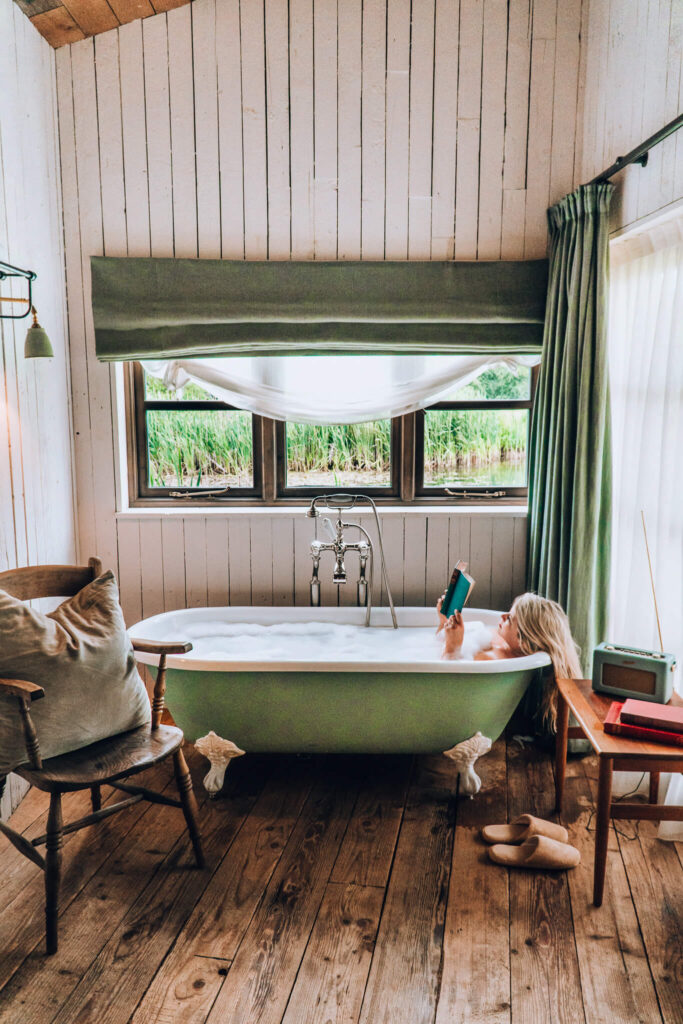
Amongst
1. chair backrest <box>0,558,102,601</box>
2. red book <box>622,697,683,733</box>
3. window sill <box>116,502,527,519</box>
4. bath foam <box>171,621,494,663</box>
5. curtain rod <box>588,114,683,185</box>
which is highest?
curtain rod <box>588,114,683,185</box>

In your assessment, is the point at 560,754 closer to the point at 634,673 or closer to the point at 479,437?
the point at 634,673

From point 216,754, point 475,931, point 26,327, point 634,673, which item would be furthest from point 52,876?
point 26,327

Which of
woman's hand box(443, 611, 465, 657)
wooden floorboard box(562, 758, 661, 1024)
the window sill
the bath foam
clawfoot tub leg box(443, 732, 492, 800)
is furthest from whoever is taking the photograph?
the window sill

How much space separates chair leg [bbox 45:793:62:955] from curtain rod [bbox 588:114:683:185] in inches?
105

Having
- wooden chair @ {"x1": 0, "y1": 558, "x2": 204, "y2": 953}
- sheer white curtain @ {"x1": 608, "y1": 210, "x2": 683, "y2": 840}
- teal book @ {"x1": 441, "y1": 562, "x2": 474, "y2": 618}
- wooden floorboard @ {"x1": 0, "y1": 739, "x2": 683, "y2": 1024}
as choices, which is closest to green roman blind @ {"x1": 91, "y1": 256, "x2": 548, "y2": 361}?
sheer white curtain @ {"x1": 608, "y1": 210, "x2": 683, "y2": 840}

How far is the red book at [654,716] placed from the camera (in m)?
2.07

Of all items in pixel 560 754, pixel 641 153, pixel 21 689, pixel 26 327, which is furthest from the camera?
pixel 26 327

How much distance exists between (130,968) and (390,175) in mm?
3078

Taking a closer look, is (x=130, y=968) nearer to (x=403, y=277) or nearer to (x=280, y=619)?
(x=280, y=619)

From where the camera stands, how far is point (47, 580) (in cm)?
254

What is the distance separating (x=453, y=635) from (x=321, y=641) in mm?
598

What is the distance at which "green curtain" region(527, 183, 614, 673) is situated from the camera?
9.57 feet

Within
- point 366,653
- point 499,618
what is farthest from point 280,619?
point 499,618

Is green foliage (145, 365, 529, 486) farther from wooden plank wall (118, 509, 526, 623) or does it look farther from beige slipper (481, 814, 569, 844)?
beige slipper (481, 814, 569, 844)
